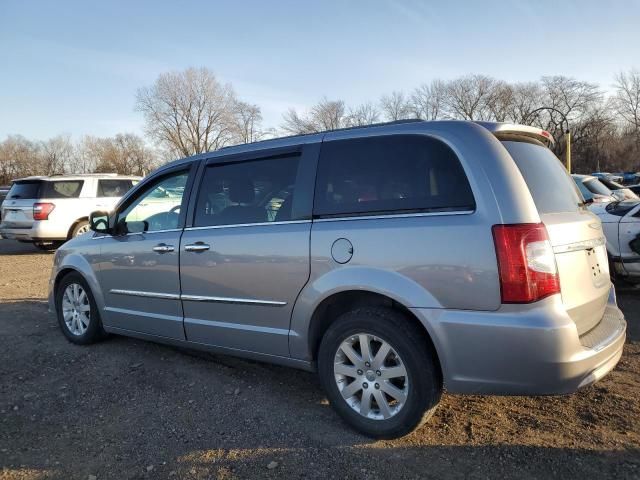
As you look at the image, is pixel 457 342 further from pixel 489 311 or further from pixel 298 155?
pixel 298 155

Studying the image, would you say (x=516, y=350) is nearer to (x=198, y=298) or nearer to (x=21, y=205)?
(x=198, y=298)

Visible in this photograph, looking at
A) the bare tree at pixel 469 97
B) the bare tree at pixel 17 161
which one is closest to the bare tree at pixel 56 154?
the bare tree at pixel 17 161

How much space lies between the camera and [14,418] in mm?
3561

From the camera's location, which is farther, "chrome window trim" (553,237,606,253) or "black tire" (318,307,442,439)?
"black tire" (318,307,442,439)

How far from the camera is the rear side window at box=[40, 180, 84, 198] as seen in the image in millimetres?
11852

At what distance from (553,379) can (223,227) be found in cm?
240

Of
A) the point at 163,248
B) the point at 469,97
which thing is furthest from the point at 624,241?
the point at 469,97

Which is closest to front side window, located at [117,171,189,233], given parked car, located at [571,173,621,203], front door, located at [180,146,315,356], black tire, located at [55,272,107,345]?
front door, located at [180,146,315,356]

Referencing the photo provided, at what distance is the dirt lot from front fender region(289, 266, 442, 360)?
0.55 m

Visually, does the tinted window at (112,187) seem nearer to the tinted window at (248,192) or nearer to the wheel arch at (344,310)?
the tinted window at (248,192)

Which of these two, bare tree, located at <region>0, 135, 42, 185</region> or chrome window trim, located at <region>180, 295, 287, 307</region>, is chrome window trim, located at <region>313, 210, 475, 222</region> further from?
bare tree, located at <region>0, 135, 42, 185</region>

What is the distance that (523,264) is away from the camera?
2.60 meters

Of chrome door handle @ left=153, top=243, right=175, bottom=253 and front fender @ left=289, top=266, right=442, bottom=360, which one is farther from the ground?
chrome door handle @ left=153, top=243, right=175, bottom=253

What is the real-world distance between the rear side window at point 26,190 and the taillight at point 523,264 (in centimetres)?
1184
